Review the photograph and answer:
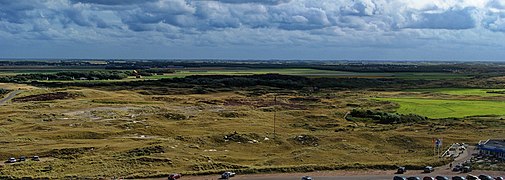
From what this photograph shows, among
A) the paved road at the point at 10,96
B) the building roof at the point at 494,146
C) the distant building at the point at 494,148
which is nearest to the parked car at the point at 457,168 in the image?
the distant building at the point at 494,148

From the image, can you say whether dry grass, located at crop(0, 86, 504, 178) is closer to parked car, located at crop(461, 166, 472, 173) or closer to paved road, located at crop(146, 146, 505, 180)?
paved road, located at crop(146, 146, 505, 180)

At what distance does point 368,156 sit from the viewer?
7044 centimetres

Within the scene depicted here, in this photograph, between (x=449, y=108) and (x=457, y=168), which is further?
(x=449, y=108)

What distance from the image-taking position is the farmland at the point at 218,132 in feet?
204

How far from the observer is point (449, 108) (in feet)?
400

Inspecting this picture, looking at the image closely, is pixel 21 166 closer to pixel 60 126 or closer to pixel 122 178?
pixel 122 178

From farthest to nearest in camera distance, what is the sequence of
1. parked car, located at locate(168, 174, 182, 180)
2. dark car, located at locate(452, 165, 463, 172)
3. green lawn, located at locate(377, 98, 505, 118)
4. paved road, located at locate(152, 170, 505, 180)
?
green lawn, located at locate(377, 98, 505, 118) → dark car, located at locate(452, 165, 463, 172) → paved road, located at locate(152, 170, 505, 180) → parked car, located at locate(168, 174, 182, 180)

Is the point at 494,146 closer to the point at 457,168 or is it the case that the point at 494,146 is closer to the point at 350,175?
the point at 457,168

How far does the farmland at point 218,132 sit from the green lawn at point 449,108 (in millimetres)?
211

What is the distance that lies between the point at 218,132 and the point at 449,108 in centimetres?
5819

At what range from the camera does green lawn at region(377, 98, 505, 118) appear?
112750 millimetres

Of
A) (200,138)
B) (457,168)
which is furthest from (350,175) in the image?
(200,138)

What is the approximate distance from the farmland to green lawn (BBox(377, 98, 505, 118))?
0.21 metres

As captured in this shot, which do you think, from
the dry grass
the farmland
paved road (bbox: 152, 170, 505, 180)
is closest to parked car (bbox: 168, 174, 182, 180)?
paved road (bbox: 152, 170, 505, 180)
